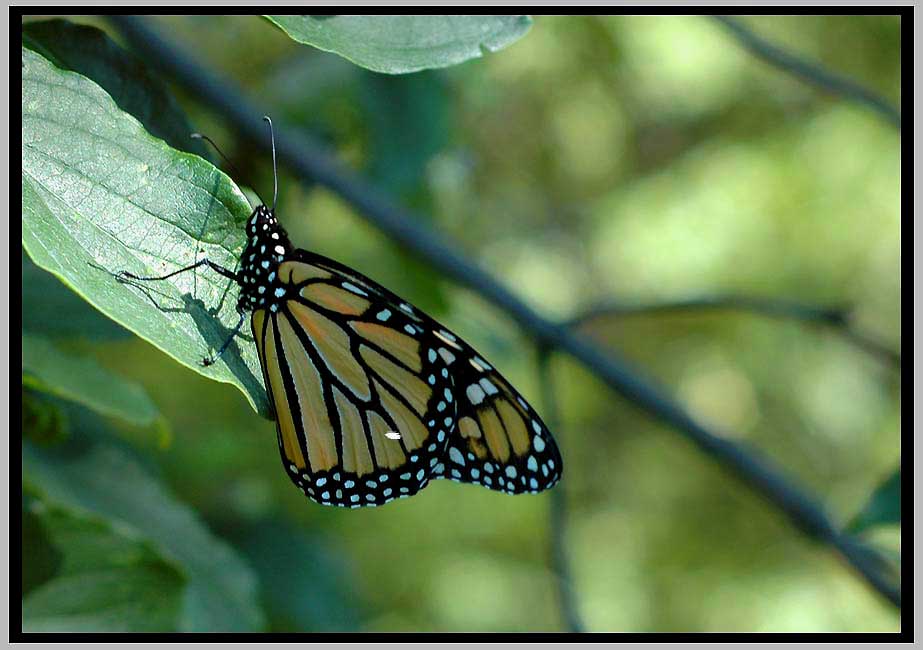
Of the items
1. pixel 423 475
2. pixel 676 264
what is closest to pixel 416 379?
pixel 423 475

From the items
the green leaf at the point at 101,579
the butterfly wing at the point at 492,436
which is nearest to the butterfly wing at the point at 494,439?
the butterfly wing at the point at 492,436

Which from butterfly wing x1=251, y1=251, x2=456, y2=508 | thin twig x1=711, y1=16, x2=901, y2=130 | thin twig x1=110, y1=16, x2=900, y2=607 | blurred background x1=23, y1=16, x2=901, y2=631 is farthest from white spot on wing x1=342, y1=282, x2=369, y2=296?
blurred background x1=23, y1=16, x2=901, y2=631

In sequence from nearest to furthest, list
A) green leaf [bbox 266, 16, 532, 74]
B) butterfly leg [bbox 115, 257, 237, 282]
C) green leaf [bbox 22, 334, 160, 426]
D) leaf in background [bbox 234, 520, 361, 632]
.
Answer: butterfly leg [bbox 115, 257, 237, 282]
green leaf [bbox 266, 16, 532, 74]
green leaf [bbox 22, 334, 160, 426]
leaf in background [bbox 234, 520, 361, 632]

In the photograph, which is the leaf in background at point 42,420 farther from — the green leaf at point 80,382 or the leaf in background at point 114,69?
the leaf in background at point 114,69

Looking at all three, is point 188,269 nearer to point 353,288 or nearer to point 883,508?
point 353,288

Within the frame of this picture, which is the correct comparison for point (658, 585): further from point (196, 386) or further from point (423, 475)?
point (423, 475)

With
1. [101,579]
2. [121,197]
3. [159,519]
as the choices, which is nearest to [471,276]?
[159,519]

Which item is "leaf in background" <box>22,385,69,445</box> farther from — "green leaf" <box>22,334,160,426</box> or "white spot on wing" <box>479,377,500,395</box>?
"white spot on wing" <box>479,377,500,395</box>
